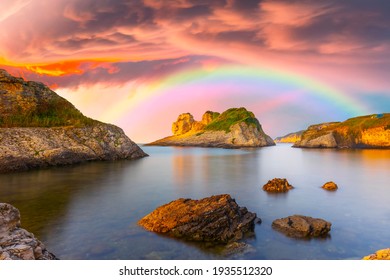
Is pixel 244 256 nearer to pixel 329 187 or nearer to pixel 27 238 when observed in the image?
pixel 27 238

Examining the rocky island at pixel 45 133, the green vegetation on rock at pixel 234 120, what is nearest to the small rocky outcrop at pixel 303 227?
the rocky island at pixel 45 133

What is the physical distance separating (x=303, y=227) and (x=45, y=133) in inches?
1697

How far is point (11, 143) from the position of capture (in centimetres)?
Answer: 3700

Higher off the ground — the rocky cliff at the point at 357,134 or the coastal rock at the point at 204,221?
the rocky cliff at the point at 357,134

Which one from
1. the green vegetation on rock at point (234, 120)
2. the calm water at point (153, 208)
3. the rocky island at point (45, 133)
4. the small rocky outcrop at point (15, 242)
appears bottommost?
the calm water at point (153, 208)

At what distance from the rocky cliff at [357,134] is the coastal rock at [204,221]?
123555 mm

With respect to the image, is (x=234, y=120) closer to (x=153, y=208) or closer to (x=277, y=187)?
(x=277, y=187)

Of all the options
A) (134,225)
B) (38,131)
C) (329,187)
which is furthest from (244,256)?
(38,131)

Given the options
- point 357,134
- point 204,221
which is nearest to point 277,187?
point 204,221

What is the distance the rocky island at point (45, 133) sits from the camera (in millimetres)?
37844

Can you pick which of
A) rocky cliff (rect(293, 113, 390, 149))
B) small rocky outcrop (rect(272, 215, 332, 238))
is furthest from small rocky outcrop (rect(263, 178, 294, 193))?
rocky cliff (rect(293, 113, 390, 149))

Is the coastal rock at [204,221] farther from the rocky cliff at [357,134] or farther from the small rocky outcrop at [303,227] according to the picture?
the rocky cliff at [357,134]
